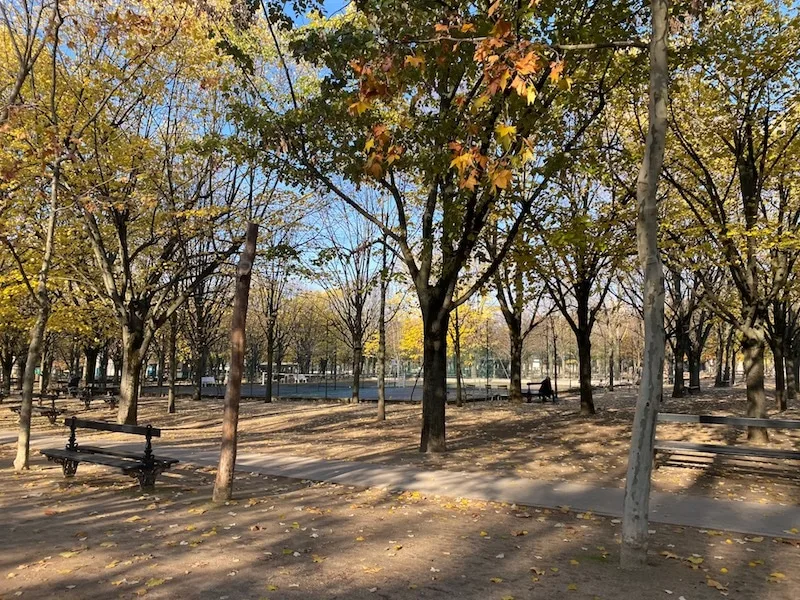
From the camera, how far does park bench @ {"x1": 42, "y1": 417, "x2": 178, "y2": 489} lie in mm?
7776

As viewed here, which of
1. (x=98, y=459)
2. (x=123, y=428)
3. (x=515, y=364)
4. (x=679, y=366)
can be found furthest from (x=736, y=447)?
(x=679, y=366)

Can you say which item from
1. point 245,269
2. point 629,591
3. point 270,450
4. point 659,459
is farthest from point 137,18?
point 659,459

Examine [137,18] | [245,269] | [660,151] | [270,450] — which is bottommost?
[270,450]

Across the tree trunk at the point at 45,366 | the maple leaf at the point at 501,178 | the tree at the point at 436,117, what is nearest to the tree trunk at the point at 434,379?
the tree at the point at 436,117

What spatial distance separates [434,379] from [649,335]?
6264 mm

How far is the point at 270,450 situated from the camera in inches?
455

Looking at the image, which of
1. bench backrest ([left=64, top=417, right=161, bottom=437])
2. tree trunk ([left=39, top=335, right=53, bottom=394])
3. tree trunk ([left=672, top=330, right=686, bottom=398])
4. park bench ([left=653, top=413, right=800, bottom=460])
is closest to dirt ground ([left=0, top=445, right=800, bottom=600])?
bench backrest ([left=64, top=417, right=161, bottom=437])

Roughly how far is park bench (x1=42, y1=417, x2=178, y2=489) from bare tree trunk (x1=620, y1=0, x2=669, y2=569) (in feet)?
19.1

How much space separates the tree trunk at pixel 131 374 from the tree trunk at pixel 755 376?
46.5 ft

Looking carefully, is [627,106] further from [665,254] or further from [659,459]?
[659,459]

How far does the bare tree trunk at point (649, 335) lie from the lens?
15.4ft

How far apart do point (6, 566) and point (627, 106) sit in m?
13.6

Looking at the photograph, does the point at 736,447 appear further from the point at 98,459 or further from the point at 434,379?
the point at 98,459

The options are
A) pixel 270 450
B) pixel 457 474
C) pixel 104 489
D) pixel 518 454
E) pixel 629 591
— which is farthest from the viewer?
pixel 270 450
